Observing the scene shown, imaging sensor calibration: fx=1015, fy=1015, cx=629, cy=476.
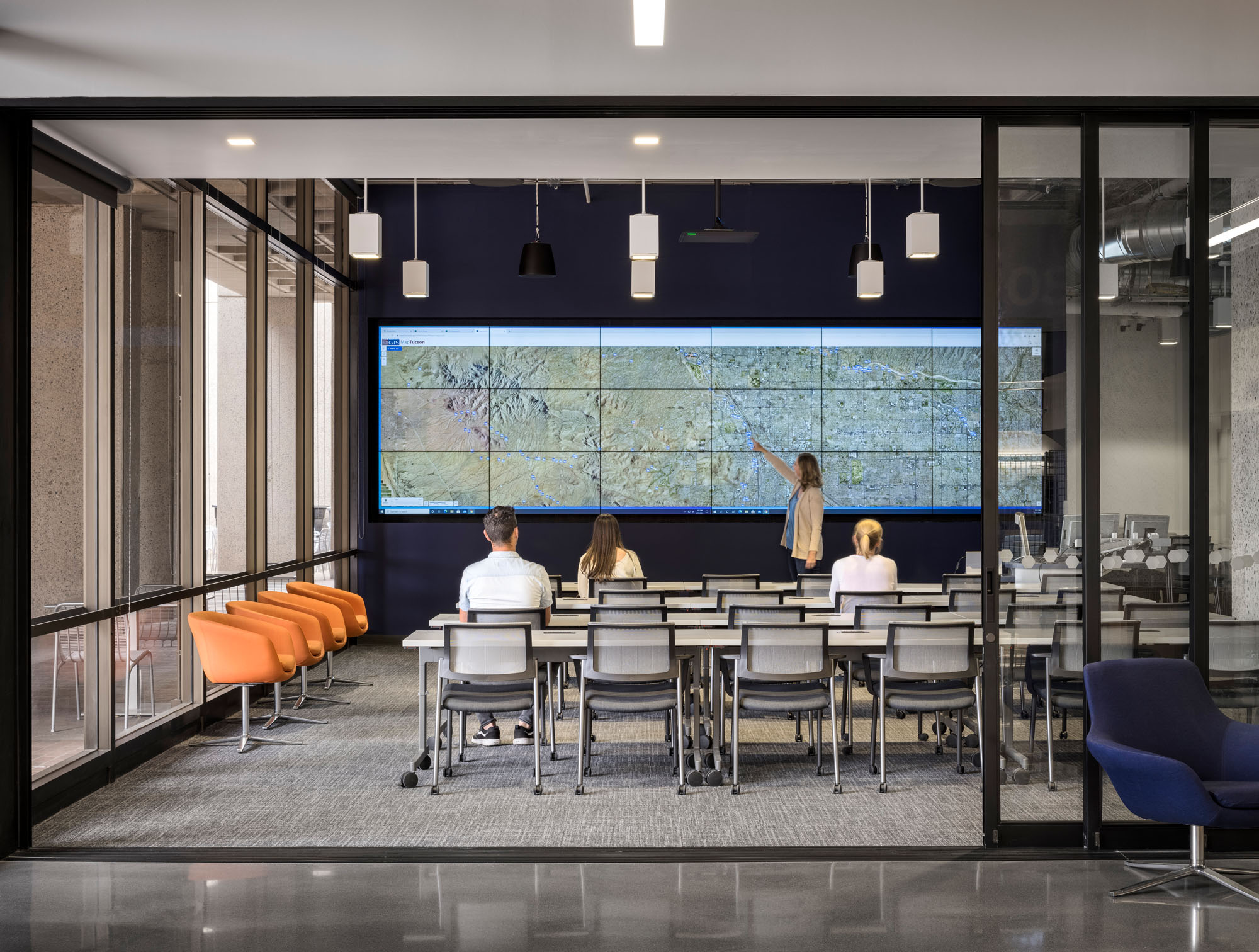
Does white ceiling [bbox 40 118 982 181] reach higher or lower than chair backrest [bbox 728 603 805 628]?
higher

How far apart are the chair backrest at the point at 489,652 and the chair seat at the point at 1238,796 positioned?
3.09 metres

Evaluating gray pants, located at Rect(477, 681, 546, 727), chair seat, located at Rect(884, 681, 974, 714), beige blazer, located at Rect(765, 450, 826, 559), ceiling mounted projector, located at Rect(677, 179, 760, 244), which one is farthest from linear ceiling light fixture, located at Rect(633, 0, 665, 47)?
beige blazer, located at Rect(765, 450, 826, 559)

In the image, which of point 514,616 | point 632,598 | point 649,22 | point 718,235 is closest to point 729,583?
point 632,598

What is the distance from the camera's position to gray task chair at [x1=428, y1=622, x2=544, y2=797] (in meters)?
5.27

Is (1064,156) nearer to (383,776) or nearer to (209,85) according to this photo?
(209,85)

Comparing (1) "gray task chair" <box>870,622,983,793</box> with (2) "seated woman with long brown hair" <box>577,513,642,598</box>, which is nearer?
(1) "gray task chair" <box>870,622,983,793</box>

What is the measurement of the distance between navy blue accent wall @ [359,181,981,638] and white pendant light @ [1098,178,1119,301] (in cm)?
595

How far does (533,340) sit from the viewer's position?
1045 cm

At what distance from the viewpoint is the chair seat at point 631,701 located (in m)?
5.38

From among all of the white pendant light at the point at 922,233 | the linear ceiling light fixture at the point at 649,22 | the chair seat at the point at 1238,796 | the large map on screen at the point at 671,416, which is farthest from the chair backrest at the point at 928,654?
the large map on screen at the point at 671,416

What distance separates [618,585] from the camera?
6852mm

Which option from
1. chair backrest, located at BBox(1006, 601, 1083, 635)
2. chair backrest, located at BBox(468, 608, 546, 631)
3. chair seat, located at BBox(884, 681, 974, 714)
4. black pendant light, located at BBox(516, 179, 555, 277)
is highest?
black pendant light, located at BBox(516, 179, 555, 277)

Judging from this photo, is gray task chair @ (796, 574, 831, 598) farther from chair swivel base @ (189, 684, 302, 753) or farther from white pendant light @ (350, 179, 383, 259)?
white pendant light @ (350, 179, 383, 259)

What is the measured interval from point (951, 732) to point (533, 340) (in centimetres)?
573
